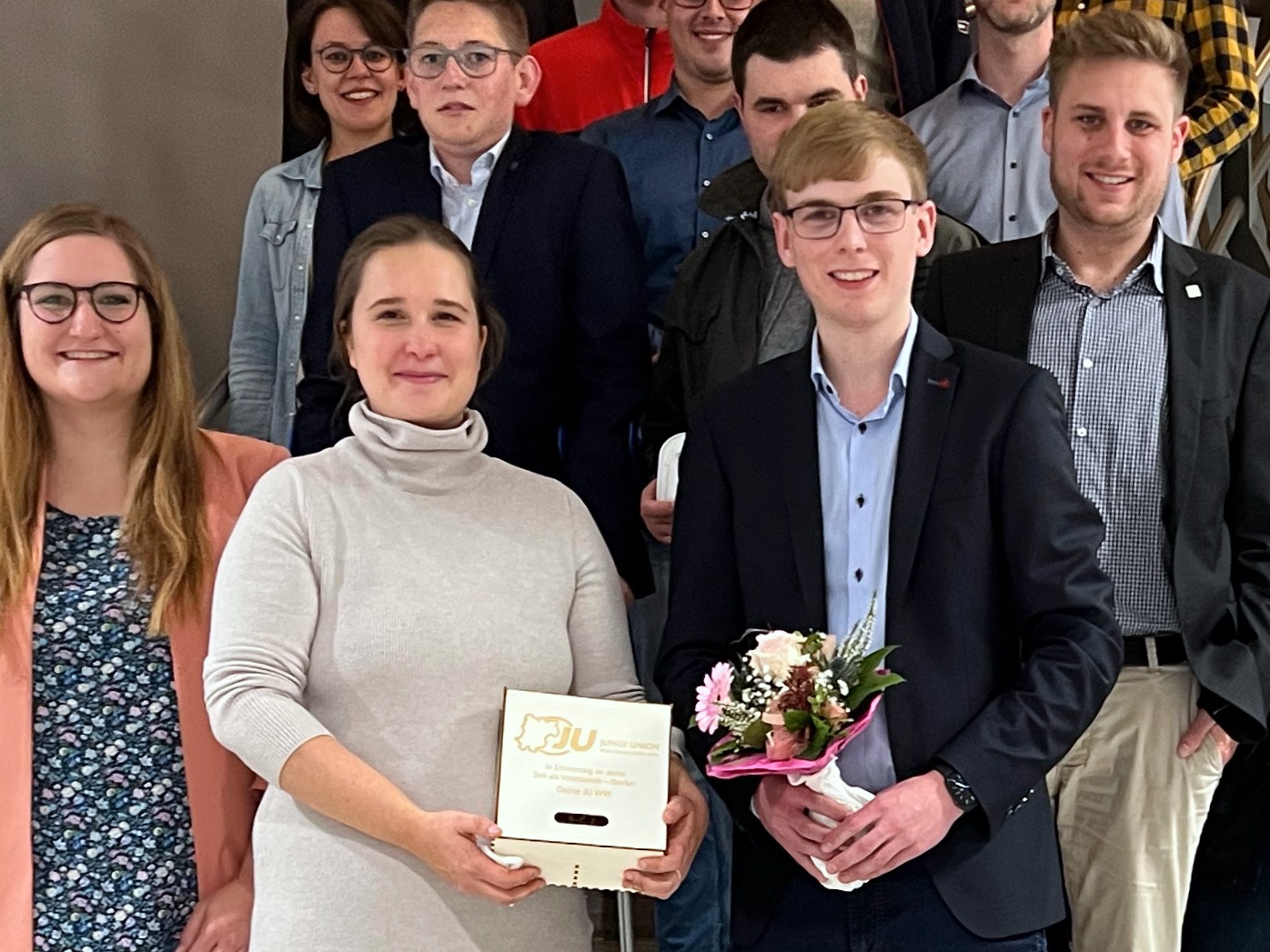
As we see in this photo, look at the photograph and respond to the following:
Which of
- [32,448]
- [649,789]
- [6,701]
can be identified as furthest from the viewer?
[32,448]

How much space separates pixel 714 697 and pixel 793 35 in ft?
5.26

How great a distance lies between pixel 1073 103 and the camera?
10.3ft

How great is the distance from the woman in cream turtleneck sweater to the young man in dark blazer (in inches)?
32.5

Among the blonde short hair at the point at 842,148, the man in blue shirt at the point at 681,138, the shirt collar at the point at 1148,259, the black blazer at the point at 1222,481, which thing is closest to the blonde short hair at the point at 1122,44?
the shirt collar at the point at 1148,259

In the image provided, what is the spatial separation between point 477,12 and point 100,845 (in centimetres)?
176

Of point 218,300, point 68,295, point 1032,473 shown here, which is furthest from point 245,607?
point 218,300

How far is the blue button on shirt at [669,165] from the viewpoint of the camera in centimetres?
378

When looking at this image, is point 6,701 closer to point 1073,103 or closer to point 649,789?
point 649,789

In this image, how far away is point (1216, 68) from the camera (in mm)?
3926

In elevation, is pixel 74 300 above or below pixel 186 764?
above

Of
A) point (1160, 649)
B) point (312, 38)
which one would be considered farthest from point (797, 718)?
point (312, 38)

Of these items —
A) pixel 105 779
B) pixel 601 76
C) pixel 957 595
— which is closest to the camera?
pixel 957 595

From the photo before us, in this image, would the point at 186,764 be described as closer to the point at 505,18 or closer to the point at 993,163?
the point at 505,18

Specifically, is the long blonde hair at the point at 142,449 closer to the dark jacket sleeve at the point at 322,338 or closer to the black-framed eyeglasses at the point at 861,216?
the dark jacket sleeve at the point at 322,338
